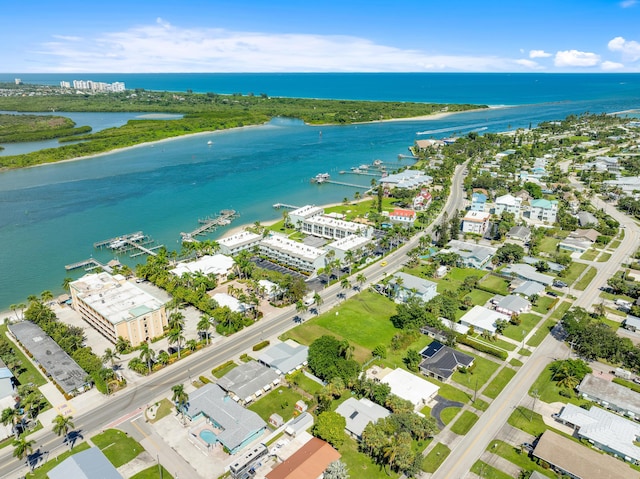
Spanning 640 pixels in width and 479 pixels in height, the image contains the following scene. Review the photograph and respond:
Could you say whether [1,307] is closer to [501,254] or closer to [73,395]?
[73,395]

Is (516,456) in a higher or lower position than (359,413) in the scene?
lower

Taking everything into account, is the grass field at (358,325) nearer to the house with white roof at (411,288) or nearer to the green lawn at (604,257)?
the house with white roof at (411,288)

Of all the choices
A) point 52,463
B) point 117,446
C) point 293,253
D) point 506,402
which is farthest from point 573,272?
point 52,463

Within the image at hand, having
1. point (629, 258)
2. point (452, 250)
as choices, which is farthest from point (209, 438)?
point (629, 258)

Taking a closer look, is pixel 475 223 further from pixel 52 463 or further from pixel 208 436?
pixel 52 463

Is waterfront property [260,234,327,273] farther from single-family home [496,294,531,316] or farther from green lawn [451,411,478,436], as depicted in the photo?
green lawn [451,411,478,436]

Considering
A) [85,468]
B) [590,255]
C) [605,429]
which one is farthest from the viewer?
[590,255]

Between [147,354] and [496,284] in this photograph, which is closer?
[147,354]

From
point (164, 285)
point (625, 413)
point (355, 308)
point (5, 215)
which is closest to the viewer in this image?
point (625, 413)
